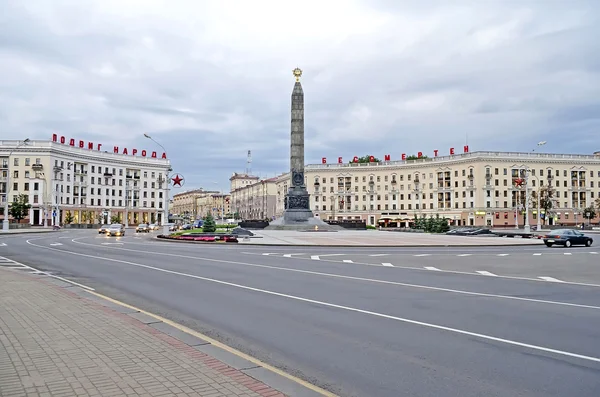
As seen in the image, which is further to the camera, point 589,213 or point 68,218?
point 68,218

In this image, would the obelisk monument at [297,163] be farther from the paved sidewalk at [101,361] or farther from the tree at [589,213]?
the tree at [589,213]

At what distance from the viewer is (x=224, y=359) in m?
6.64

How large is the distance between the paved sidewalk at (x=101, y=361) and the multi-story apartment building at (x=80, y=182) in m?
93.5

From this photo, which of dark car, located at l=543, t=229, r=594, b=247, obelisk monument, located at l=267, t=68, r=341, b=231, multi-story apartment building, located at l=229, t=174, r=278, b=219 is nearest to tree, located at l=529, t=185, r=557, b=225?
obelisk monument, located at l=267, t=68, r=341, b=231

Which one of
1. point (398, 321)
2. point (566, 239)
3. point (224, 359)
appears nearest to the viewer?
point (224, 359)

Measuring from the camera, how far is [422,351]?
290 inches

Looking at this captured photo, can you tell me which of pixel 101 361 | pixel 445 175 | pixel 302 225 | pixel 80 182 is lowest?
pixel 101 361

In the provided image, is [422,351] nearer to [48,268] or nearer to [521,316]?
[521,316]

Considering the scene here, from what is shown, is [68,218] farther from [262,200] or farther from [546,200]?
[546,200]

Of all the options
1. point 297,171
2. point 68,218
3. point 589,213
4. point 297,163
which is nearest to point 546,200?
point 589,213

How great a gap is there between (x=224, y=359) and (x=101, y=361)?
152cm

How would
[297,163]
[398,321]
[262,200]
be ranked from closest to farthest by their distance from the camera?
[398,321] → [297,163] → [262,200]

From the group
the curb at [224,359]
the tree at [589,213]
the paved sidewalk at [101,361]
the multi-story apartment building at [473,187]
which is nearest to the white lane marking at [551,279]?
the curb at [224,359]

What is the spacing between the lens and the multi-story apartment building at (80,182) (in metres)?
112
